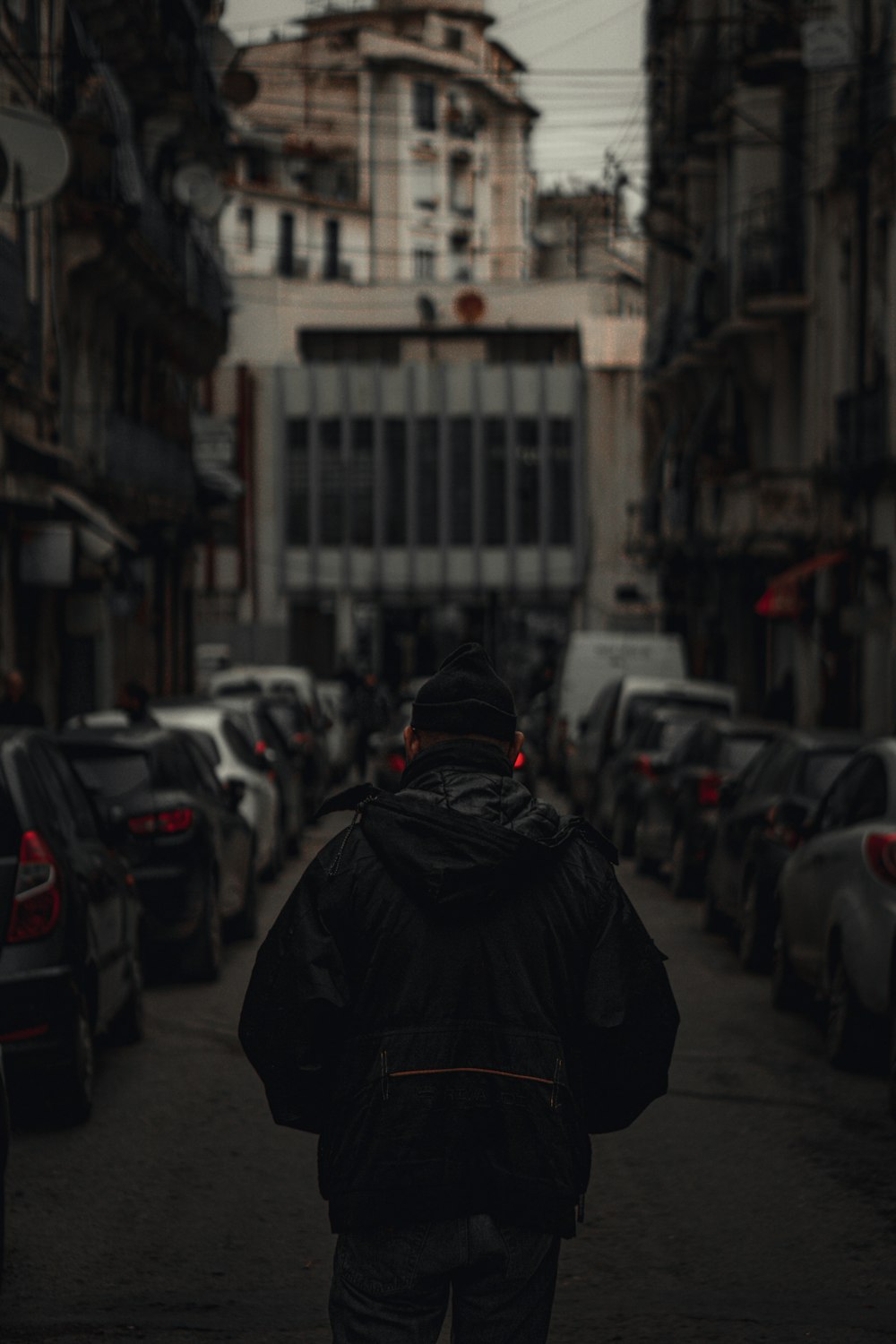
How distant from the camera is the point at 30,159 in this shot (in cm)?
2155

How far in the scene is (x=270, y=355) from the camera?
65938 millimetres

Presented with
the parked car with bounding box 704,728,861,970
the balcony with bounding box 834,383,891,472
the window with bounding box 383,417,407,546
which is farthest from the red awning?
the window with bounding box 383,417,407,546

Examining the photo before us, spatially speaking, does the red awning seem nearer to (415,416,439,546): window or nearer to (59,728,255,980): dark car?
(59,728,255,980): dark car

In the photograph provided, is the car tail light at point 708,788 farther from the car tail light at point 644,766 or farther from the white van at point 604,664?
the white van at point 604,664

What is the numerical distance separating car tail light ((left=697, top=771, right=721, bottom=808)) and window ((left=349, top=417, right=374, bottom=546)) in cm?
4372

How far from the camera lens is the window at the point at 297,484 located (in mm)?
60562

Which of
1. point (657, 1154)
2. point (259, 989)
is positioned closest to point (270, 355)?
point (657, 1154)

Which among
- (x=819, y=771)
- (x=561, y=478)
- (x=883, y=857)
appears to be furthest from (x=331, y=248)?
(x=883, y=857)

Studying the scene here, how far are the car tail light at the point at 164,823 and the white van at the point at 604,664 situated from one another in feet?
58.6

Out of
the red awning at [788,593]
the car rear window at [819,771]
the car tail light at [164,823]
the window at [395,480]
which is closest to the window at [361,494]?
the window at [395,480]

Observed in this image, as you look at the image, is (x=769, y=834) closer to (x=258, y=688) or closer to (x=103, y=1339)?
(x=103, y=1339)

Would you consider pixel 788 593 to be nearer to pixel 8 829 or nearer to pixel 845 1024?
pixel 845 1024

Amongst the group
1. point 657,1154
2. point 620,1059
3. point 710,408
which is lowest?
point 657,1154

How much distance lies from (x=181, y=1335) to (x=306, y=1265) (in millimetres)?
816
